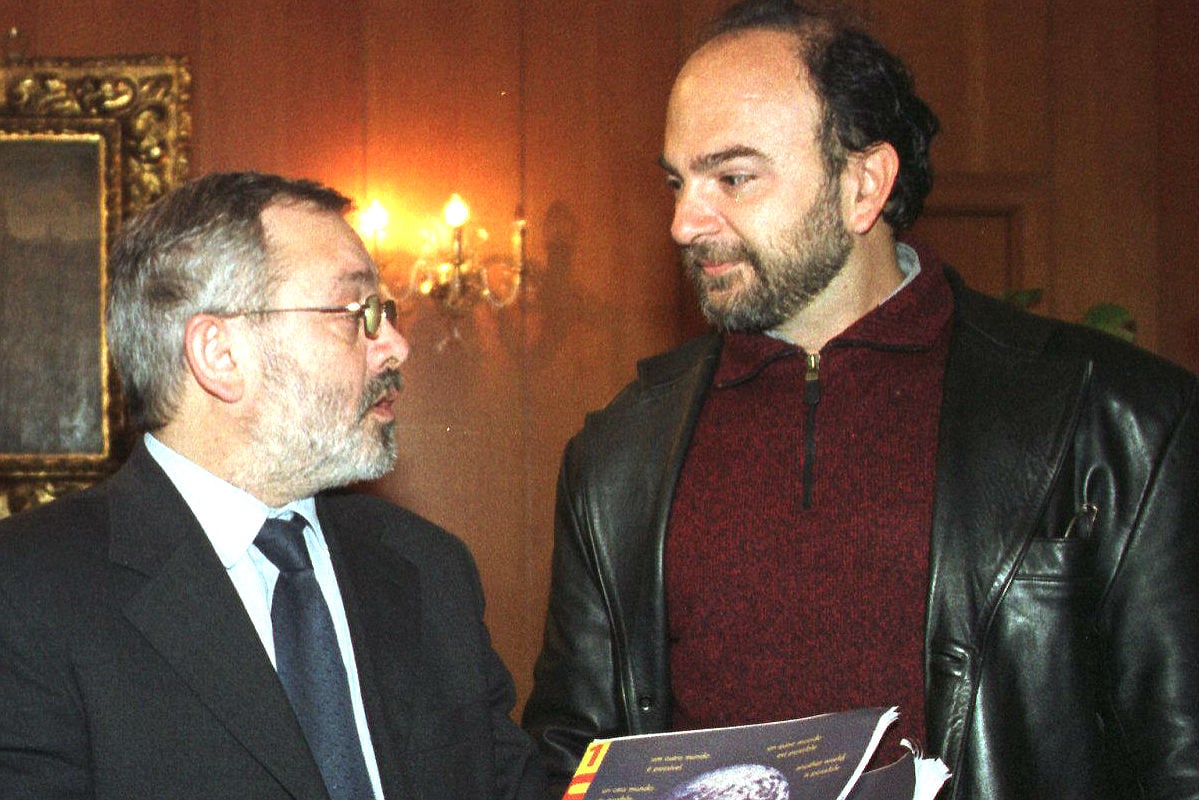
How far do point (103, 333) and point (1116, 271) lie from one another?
3946mm

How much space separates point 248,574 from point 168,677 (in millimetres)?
207

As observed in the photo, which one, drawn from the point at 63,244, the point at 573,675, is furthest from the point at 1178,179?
the point at 63,244

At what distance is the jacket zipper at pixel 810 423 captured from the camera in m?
1.93

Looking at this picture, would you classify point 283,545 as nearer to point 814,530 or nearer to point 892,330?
point 814,530

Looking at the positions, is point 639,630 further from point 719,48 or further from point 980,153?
point 980,153

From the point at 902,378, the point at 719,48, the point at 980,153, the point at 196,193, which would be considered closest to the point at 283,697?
the point at 196,193

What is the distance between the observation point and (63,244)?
4.97 m

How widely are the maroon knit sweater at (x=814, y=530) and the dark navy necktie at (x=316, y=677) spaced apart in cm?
49

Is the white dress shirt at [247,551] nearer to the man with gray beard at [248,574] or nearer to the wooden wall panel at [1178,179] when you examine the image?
the man with gray beard at [248,574]

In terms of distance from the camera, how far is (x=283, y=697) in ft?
5.72

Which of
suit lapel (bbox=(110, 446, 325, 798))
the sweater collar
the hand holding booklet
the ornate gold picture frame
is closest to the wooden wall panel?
the sweater collar

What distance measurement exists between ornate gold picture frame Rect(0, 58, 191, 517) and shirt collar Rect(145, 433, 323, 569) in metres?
3.18

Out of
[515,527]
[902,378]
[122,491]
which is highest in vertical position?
[902,378]

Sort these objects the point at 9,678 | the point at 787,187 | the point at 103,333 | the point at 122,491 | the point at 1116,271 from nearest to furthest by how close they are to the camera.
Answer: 1. the point at 9,678
2. the point at 122,491
3. the point at 787,187
4. the point at 103,333
5. the point at 1116,271
